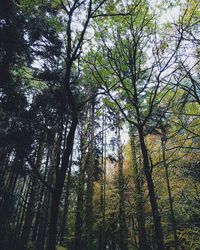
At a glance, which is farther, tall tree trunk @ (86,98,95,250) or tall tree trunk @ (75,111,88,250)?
tall tree trunk @ (75,111,88,250)

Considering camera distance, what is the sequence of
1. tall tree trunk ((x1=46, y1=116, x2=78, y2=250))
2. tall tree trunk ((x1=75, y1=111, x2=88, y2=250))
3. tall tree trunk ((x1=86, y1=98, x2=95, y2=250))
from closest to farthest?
tall tree trunk ((x1=46, y1=116, x2=78, y2=250)), tall tree trunk ((x1=86, y1=98, x2=95, y2=250)), tall tree trunk ((x1=75, y1=111, x2=88, y2=250))

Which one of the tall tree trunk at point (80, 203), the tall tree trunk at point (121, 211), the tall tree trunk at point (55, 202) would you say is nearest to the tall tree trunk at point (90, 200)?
the tall tree trunk at point (80, 203)

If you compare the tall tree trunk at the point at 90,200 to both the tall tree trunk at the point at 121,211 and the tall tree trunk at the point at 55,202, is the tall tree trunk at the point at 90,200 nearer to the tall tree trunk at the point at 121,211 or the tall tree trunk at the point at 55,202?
the tall tree trunk at the point at 121,211

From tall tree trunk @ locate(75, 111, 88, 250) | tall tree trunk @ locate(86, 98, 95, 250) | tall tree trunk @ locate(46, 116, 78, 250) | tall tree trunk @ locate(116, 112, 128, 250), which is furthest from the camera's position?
tall tree trunk @ locate(116, 112, 128, 250)

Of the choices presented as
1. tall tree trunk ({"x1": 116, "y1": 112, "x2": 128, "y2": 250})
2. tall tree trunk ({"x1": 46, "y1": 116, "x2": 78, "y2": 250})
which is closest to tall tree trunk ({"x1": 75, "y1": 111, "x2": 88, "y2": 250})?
tall tree trunk ({"x1": 116, "y1": 112, "x2": 128, "y2": 250})

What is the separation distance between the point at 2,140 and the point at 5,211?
3120mm

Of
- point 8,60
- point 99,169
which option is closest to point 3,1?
point 8,60

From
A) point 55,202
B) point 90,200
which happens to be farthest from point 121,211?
point 55,202

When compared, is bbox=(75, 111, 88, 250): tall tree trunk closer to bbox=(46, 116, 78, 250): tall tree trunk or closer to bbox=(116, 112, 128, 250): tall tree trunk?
bbox=(116, 112, 128, 250): tall tree trunk

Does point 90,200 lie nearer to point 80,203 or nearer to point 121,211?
point 80,203

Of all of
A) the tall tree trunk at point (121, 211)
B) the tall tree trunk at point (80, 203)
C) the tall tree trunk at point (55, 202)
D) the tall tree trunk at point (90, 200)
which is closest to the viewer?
the tall tree trunk at point (55, 202)

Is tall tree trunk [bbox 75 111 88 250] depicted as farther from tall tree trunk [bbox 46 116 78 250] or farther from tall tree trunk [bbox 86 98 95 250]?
tall tree trunk [bbox 46 116 78 250]

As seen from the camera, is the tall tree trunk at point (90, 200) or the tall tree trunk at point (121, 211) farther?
the tall tree trunk at point (121, 211)

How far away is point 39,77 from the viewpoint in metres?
8.93
